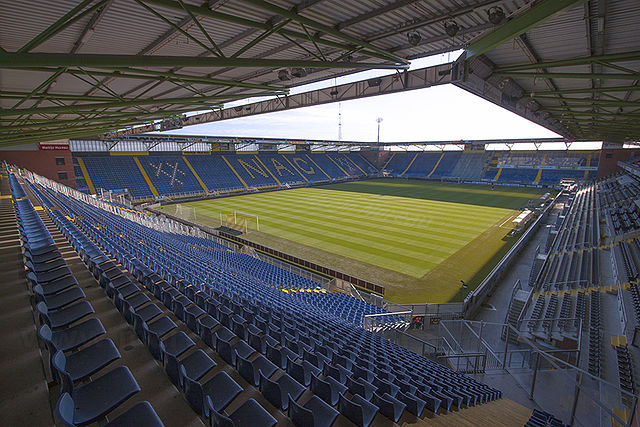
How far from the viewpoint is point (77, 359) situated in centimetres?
265

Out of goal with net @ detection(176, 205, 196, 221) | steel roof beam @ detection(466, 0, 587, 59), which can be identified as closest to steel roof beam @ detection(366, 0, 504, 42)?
A: steel roof beam @ detection(466, 0, 587, 59)

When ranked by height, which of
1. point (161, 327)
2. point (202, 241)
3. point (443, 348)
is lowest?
point (443, 348)

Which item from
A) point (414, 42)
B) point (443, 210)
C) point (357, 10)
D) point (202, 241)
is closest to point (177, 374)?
point (357, 10)

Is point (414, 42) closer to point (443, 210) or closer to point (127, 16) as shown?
point (127, 16)

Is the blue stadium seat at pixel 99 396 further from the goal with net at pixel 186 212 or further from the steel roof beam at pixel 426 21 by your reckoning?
the goal with net at pixel 186 212

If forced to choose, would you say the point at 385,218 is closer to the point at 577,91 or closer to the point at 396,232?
the point at 396,232

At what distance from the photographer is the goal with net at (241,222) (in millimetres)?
23953

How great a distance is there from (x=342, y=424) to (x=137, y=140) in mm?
44189

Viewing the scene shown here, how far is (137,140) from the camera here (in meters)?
38.6

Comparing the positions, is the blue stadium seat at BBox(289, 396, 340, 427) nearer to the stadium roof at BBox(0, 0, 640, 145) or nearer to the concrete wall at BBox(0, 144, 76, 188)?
the stadium roof at BBox(0, 0, 640, 145)

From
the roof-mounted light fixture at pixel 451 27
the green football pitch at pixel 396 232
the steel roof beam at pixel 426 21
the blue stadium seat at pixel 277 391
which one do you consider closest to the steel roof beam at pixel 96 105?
the steel roof beam at pixel 426 21

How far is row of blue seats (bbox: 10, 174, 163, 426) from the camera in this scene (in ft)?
6.68

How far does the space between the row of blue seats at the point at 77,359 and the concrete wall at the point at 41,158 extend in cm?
3065

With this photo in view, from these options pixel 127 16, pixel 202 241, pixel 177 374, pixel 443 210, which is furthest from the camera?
pixel 443 210
